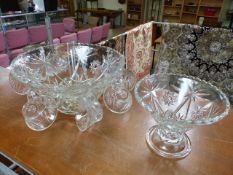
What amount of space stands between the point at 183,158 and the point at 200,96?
26cm

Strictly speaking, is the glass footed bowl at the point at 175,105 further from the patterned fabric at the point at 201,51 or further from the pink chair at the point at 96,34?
the pink chair at the point at 96,34

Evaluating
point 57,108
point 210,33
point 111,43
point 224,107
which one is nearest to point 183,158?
point 224,107

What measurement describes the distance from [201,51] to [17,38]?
2.69 m

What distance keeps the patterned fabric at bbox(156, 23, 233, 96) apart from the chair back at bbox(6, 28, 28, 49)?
2.26m

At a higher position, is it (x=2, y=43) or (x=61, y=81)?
(x=61, y=81)

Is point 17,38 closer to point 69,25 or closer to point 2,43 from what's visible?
point 2,43

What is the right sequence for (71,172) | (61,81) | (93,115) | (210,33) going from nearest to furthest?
(71,172), (93,115), (61,81), (210,33)

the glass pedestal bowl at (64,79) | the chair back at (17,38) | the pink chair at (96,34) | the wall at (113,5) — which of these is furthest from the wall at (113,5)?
the glass pedestal bowl at (64,79)

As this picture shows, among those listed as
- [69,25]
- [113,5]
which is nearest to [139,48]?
[69,25]

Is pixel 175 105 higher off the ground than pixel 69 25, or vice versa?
pixel 175 105

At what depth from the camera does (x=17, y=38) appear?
3.03 m

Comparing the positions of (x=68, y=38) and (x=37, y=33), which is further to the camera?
(x=37, y=33)

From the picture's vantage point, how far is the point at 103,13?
588 centimetres

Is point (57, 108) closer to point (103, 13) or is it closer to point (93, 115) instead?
point (93, 115)
